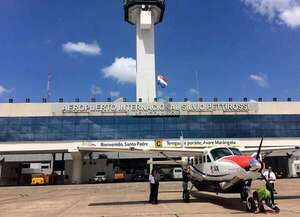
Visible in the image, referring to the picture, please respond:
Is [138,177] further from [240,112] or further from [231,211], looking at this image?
[231,211]

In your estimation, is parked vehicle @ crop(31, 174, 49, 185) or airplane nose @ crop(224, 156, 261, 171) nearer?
airplane nose @ crop(224, 156, 261, 171)

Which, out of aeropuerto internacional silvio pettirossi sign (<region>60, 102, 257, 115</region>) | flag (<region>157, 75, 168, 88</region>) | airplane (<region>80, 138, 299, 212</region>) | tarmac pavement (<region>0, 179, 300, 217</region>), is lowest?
tarmac pavement (<region>0, 179, 300, 217</region>)

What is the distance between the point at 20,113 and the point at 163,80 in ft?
75.8

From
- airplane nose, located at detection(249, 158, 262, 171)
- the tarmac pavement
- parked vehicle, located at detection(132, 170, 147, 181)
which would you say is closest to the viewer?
the tarmac pavement

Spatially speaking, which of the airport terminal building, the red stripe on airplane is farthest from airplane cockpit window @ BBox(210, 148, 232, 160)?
the airport terminal building

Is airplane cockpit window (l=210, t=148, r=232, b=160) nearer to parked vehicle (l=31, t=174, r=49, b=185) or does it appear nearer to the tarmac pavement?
the tarmac pavement

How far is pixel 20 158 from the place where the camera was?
60344mm

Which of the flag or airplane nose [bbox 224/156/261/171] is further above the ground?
the flag

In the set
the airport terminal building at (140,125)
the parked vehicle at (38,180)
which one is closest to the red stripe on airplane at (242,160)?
the airport terminal building at (140,125)

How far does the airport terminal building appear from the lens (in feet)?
172

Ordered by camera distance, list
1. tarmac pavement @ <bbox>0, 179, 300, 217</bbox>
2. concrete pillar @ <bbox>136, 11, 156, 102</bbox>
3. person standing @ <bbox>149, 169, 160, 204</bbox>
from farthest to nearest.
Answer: concrete pillar @ <bbox>136, 11, 156, 102</bbox>, person standing @ <bbox>149, 169, 160, 204</bbox>, tarmac pavement @ <bbox>0, 179, 300, 217</bbox>

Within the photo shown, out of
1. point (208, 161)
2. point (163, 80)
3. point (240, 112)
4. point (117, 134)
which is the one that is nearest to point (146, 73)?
point (163, 80)

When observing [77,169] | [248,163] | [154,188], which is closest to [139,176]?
[77,169]

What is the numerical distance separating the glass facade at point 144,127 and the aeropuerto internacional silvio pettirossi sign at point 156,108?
95cm
